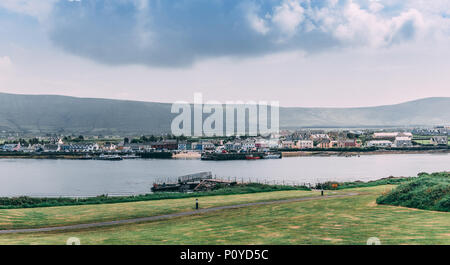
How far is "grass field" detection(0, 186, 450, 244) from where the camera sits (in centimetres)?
816

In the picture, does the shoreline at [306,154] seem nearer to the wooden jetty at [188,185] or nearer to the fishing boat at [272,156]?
the fishing boat at [272,156]

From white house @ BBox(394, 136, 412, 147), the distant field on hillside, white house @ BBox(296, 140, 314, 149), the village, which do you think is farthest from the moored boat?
the distant field on hillside

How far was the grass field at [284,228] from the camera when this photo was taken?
8156 millimetres

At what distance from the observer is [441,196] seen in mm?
12367

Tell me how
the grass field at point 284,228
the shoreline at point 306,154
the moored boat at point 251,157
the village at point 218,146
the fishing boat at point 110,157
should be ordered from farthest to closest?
the village at point 218,146
the fishing boat at point 110,157
the shoreline at point 306,154
the moored boat at point 251,157
the grass field at point 284,228

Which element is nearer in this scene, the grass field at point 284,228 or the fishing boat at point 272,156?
the grass field at point 284,228

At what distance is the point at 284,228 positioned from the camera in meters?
9.45

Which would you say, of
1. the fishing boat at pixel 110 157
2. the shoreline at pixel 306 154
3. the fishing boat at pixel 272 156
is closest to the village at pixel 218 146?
the shoreline at pixel 306 154

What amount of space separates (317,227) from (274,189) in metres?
12.7

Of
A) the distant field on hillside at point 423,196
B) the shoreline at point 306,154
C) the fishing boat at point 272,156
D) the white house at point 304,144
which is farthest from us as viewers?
the white house at point 304,144

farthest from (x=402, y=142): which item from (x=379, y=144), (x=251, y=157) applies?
(x=251, y=157)

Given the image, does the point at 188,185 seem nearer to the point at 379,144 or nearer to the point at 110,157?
the point at 110,157

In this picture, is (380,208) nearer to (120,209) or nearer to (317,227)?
(317,227)
